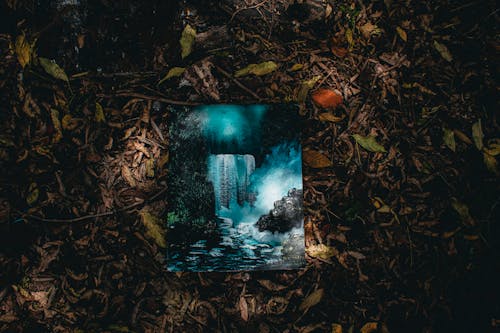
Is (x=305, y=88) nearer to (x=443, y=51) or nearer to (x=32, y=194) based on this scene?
(x=443, y=51)

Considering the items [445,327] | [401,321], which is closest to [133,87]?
[401,321]

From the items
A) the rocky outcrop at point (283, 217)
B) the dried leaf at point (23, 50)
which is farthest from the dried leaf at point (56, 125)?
the rocky outcrop at point (283, 217)

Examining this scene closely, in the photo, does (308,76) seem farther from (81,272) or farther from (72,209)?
(81,272)

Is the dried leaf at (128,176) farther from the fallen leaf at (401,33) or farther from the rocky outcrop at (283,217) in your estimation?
the fallen leaf at (401,33)

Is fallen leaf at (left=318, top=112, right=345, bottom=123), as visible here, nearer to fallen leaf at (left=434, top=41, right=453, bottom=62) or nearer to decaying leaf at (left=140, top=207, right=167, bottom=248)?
fallen leaf at (left=434, top=41, right=453, bottom=62)

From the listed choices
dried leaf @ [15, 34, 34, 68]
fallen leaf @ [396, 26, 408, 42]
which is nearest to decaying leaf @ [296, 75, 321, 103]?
fallen leaf @ [396, 26, 408, 42]

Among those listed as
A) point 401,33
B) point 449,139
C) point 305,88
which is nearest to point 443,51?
point 401,33
